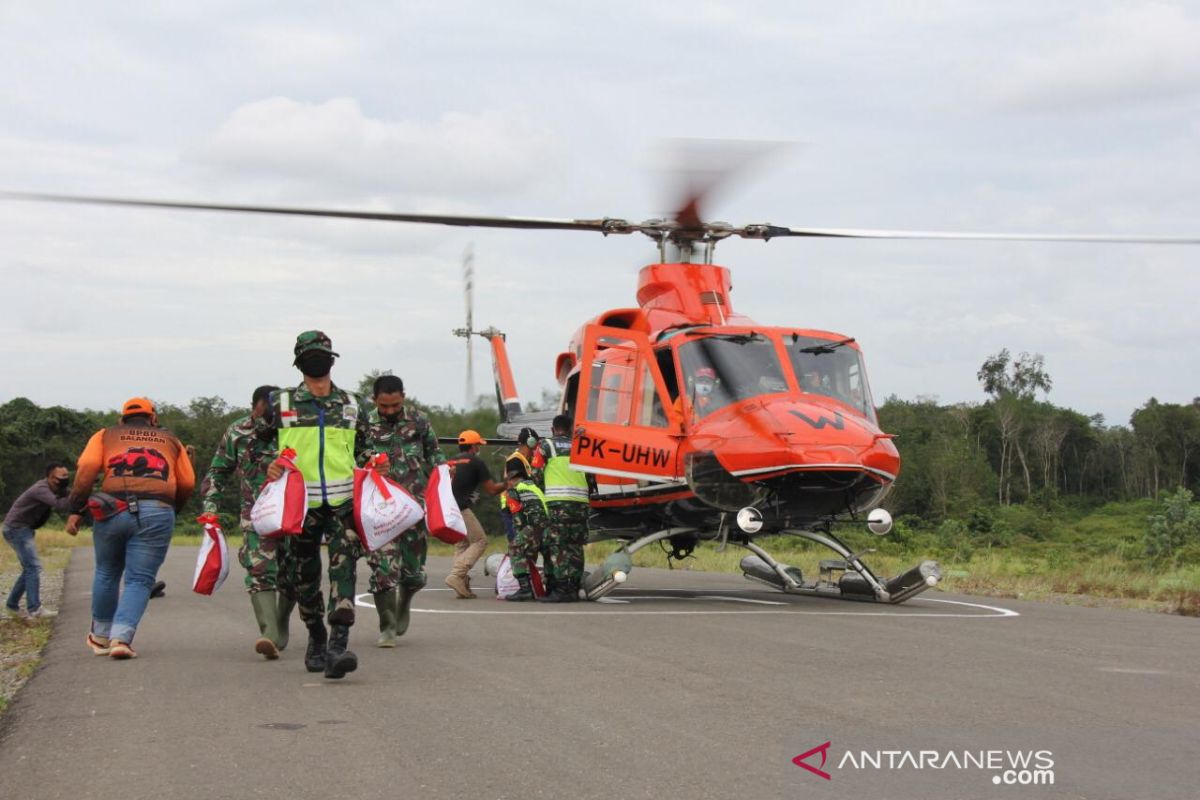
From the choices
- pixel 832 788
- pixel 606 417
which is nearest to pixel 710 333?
pixel 606 417

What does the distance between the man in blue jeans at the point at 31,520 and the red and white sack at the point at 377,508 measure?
19.0 feet

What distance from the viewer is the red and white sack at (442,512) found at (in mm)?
8031

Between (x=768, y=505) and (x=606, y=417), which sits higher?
(x=606, y=417)

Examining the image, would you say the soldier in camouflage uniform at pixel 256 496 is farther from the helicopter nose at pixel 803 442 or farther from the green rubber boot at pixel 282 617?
the helicopter nose at pixel 803 442

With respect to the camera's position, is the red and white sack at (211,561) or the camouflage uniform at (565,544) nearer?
the red and white sack at (211,561)

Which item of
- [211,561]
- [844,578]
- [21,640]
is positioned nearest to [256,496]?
[211,561]

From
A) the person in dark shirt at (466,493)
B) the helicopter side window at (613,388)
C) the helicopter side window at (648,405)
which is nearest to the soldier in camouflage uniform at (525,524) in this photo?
the person in dark shirt at (466,493)

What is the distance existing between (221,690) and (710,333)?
7507mm

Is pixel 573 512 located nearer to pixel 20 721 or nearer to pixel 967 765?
pixel 20 721

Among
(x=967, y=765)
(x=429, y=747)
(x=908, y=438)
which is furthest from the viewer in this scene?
(x=908, y=438)

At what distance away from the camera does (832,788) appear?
196 inches

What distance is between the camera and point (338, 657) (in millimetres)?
7453

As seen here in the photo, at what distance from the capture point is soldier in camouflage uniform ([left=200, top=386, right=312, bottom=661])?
8.09 m

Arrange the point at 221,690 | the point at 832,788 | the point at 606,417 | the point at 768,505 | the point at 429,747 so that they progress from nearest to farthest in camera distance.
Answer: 1. the point at 832,788
2. the point at 429,747
3. the point at 221,690
4. the point at 768,505
5. the point at 606,417
